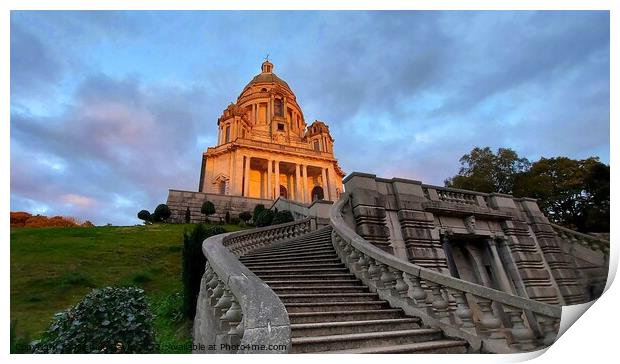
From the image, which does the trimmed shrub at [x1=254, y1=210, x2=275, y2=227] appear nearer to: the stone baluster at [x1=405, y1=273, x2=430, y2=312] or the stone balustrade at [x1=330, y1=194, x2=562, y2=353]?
the stone balustrade at [x1=330, y1=194, x2=562, y2=353]

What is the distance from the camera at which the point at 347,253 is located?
7621 millimetres

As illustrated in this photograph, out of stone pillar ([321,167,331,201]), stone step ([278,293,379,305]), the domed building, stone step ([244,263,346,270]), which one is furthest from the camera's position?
stone pillar ([321,167,331,201])

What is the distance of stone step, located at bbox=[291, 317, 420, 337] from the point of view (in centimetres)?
446

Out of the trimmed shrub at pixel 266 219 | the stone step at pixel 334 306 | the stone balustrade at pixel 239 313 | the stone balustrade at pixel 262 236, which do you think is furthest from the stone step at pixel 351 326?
the trimmed shrub at pixel 266 219

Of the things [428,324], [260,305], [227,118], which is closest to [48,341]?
[260,305]

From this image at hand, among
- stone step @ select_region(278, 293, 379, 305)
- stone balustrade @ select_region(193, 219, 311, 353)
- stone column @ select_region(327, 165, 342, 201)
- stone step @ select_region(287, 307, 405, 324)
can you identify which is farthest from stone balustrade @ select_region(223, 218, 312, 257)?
stone column @ select_region(327, 165, 342, 201)

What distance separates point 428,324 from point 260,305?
306 centimetres

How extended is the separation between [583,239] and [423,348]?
10.9 meters

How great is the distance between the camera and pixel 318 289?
623 cm

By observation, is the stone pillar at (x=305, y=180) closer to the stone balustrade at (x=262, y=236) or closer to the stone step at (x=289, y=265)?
the stone balustrade at (x=262, y=236)

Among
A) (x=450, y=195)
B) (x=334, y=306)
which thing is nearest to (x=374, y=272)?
(x=334, y=306)

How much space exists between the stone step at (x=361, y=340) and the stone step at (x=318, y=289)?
66.3 inches

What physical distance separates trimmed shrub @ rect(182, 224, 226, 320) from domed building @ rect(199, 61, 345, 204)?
25711 millimetres
